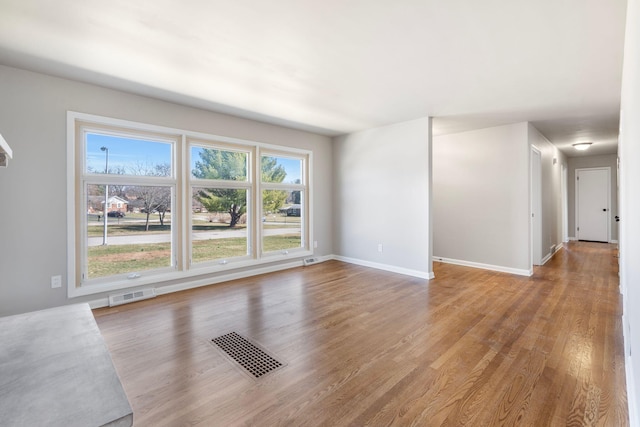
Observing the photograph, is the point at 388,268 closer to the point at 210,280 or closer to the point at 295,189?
the point at 295,189

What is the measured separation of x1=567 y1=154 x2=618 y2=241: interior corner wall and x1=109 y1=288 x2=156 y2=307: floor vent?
10.3m

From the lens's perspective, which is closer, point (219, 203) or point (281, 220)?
point (219, 203)

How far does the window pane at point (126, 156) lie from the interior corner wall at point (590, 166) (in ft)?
33.2

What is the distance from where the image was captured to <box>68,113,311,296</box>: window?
3.37 m

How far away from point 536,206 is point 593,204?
14.8 ft

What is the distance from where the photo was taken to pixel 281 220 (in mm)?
5285

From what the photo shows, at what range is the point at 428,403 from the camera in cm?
178

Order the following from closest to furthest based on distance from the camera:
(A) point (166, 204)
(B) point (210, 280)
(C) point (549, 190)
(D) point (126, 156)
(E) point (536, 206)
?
(D) point (126, 156) → (A) point (166, 204) → (B) point (210, 280) → (E) point (536, 206) → (C) point (549, 190)

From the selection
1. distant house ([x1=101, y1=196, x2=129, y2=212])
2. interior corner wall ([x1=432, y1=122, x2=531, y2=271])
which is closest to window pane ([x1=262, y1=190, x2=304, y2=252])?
distant house ([x1=101, y1=196, x2=129, y2=212])

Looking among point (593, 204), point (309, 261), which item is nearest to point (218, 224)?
point (309, 261)

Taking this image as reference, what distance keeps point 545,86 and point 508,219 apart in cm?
229

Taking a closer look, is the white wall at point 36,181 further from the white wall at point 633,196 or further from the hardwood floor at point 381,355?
the white wall at point 633,196

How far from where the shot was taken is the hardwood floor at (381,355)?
1715 millimetres

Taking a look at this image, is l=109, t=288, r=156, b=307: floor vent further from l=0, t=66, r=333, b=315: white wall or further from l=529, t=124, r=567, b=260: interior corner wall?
l=529, t=124, r=567, b=260: interior corner wall
